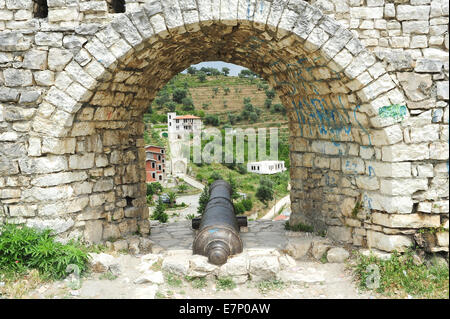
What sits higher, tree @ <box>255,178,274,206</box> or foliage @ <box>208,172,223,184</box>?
foliage @ <box>208,172,223,184</box>

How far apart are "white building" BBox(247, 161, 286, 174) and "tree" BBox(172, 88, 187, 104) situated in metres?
10.7

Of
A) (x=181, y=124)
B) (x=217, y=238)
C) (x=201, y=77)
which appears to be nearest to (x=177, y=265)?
(x=217, y=238)

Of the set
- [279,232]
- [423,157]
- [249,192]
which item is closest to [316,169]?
[279,232]

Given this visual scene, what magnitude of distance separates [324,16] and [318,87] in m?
1.11

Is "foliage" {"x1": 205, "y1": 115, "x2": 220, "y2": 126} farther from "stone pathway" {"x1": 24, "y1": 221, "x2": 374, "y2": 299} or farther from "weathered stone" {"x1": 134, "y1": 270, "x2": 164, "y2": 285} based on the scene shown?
"weathered stone" {"x1": 134, "y1": 270, "x2": 164, "y2": 285}

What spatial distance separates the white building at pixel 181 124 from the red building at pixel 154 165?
570 centimetres

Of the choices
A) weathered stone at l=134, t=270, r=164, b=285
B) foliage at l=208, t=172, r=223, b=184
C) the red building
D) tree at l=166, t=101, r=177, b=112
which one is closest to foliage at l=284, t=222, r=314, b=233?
weathered stone at l=134, t=270, r=164, b=285

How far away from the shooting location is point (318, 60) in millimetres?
5207

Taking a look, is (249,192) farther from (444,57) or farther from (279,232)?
(444,57)

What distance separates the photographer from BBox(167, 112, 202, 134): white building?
2675cm

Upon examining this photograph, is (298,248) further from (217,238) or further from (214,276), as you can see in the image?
(214,276)

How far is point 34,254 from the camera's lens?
486 centimetres

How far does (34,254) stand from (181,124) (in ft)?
73.1

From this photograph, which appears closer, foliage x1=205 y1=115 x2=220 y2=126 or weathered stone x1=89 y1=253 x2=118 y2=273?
weathered stone x1=89 y1=253 x2=118 y2=273
